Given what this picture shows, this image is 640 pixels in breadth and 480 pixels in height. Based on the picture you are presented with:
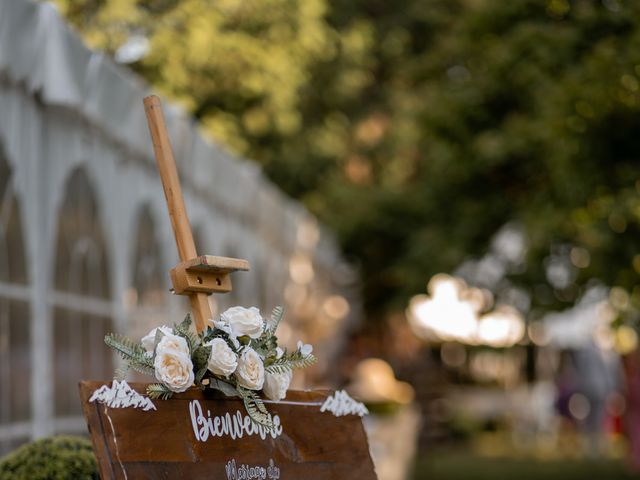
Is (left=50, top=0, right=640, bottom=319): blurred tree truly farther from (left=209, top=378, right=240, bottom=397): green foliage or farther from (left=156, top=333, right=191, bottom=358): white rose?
(left=156, top=333, right=191, bottom=358): white rose

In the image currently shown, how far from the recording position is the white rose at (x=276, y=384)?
3.86m

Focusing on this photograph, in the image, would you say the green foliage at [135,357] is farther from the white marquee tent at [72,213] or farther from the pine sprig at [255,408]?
the white marquee tent at [72,213]

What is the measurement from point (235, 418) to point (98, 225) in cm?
437

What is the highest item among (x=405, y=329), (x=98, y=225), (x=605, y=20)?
(x=405, y=329)

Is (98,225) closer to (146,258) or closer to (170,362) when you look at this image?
(146,258)

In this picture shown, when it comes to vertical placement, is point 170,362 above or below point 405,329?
below

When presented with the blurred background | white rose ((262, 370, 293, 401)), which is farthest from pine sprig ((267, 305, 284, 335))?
the blurred background

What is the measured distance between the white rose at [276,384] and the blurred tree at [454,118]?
197 inches

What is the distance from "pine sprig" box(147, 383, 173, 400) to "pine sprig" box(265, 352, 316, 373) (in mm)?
358

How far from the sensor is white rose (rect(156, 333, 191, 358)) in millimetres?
3572

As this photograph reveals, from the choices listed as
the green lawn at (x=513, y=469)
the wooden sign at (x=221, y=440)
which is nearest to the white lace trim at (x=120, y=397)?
the wooden sign at (x=221, y=440)

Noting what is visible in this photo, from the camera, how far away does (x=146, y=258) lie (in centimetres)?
916

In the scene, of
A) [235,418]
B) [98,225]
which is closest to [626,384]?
[98,225]

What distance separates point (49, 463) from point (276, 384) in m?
0.78
